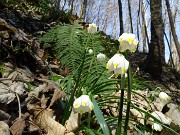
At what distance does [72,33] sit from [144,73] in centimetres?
195

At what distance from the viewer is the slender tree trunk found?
4.85 meters

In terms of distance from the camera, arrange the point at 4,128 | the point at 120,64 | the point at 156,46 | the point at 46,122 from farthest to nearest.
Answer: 1. the point at 156,46
2. the point at 46,122
3. the point at 4,128
4. the point at 120,64

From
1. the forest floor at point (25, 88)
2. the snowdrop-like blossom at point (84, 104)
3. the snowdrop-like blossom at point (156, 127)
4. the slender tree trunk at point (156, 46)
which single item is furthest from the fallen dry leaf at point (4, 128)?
the slender tree trunk at point (156, 46)

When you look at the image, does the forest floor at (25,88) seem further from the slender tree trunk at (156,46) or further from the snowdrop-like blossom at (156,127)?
the slender tree trunk at (156,46)

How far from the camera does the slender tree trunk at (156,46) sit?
4.85 m

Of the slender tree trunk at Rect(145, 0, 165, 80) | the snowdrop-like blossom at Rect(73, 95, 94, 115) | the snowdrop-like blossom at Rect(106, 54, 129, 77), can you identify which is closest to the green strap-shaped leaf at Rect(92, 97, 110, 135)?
the snowdrop-like blossom at Rect(73, 95, 94, 115)

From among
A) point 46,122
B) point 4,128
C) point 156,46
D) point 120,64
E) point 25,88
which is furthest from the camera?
point 156,46

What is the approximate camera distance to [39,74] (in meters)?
2.55

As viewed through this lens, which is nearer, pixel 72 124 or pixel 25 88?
pixel 72 124

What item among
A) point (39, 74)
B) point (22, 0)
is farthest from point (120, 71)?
point (22, 0)

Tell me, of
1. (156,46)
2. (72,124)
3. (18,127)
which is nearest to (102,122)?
(72,124)

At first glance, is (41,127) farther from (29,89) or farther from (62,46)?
(62,46)

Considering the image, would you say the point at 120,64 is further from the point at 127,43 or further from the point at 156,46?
the point at 156,46

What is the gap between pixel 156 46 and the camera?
4.98m
